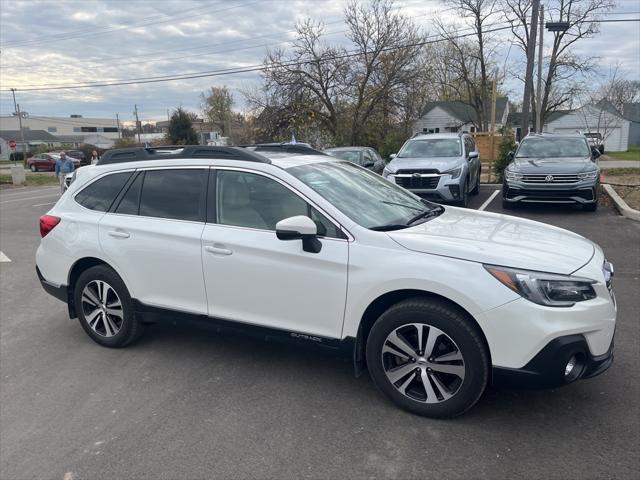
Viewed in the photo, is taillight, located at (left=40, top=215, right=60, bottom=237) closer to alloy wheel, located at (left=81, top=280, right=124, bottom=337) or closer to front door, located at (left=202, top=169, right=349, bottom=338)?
alloy wheel, located at (left=81, top=280, right=124, bottom=337)

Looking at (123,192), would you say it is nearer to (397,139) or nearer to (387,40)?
(397,139)

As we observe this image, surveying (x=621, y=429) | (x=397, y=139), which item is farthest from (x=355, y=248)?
(x=397, y=139)

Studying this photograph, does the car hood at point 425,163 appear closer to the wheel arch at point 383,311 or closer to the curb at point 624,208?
the curb at point 624,208

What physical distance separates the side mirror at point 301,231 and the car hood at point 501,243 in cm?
51

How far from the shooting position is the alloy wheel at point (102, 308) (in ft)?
15.3

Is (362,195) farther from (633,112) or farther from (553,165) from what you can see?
(633,112)

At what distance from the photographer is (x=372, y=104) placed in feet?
92.9

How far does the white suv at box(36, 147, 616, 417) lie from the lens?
310cm

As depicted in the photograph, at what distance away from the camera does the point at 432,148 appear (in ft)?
41.0

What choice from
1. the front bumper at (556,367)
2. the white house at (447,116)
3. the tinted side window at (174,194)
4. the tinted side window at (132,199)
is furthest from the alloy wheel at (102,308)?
the white house at (447,116)

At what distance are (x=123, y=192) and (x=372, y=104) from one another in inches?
985

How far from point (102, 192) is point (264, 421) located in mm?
2644

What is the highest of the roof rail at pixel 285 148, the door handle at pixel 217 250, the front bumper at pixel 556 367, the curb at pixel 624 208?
the roof rail at pixel 285 148

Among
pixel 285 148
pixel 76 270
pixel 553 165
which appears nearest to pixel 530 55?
pixel 553 165
